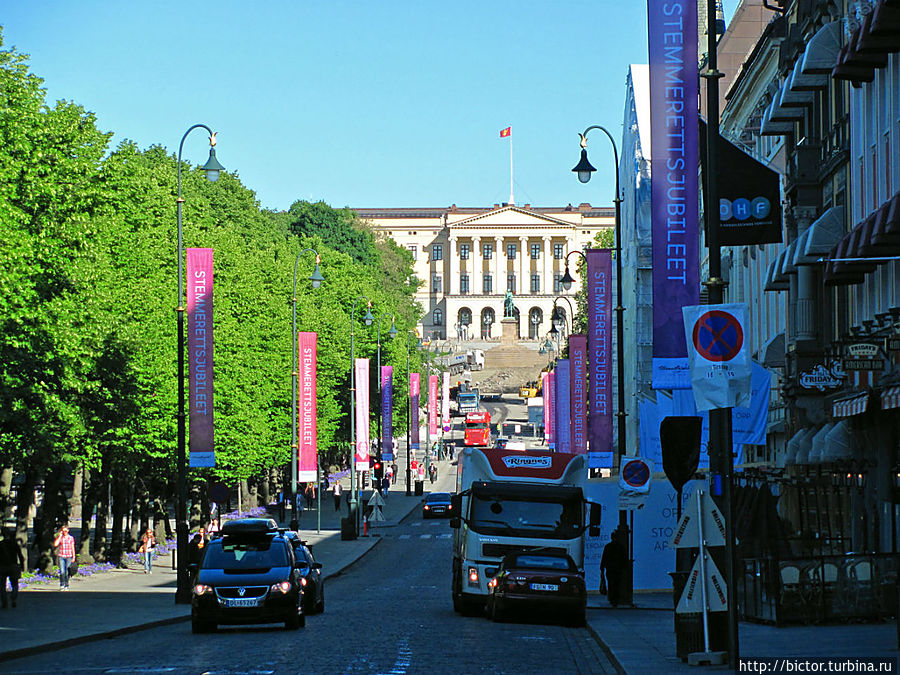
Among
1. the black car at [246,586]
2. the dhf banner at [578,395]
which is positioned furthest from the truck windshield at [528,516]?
the dhf banner at [578,395]

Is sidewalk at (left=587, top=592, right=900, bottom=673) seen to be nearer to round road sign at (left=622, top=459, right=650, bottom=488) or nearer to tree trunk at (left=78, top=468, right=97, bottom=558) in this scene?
round road sign at (left=622, top=459, right=650, bottom=488)

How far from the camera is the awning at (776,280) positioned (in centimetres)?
3594

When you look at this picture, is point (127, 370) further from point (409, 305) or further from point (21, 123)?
point (409, 305)

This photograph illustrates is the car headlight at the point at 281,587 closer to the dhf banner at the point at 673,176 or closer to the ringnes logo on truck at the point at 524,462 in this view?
the dhf banner at the point at 673,176

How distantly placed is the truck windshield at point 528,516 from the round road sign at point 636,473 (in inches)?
98.6

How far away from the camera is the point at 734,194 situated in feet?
57.6

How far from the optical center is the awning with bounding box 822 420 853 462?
2959 centimetres

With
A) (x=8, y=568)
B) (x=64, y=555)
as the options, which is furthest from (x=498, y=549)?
(x=64, y=555)

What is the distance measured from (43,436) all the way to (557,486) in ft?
42.8

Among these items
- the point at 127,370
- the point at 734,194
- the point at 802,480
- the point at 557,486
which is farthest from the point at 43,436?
the point at 734,194

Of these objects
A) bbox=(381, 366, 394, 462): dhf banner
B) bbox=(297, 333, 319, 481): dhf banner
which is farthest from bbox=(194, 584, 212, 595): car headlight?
bbox=(381, 366, 394, 462): dhf banner

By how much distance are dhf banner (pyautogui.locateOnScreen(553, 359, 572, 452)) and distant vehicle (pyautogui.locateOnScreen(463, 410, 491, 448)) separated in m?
52.8

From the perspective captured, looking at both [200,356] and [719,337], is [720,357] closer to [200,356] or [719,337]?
[719,337]

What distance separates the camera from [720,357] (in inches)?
610
